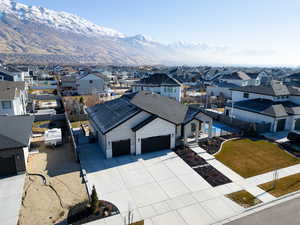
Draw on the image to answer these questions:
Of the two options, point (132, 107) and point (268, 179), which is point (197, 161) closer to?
point (268, 179)

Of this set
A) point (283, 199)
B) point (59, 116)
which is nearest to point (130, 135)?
point (283, 199)

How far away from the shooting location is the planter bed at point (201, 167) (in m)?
16.9

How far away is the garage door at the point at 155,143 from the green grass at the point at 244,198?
9365 millimetres

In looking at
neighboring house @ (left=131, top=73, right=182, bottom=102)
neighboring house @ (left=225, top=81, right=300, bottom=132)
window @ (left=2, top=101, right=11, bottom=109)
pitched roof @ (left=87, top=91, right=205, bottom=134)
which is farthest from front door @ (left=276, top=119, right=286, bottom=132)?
window @ (left=2, top=101, right=11, bottom=109)

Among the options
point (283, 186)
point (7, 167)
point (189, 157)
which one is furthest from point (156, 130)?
point (7, 167)

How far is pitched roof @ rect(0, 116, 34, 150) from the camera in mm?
17141

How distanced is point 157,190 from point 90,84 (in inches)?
1989

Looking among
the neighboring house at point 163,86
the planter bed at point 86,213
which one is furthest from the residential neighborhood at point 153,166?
the neighboring house at point 163,86

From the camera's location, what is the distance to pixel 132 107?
23031mm

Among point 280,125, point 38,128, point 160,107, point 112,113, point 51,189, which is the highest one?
point 160,107

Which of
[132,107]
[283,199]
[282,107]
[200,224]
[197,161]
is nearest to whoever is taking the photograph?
[200,224]

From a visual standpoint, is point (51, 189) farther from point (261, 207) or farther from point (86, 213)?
point (261, 207)

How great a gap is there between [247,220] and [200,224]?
3115 millimetres

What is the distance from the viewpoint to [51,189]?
51.4ft
